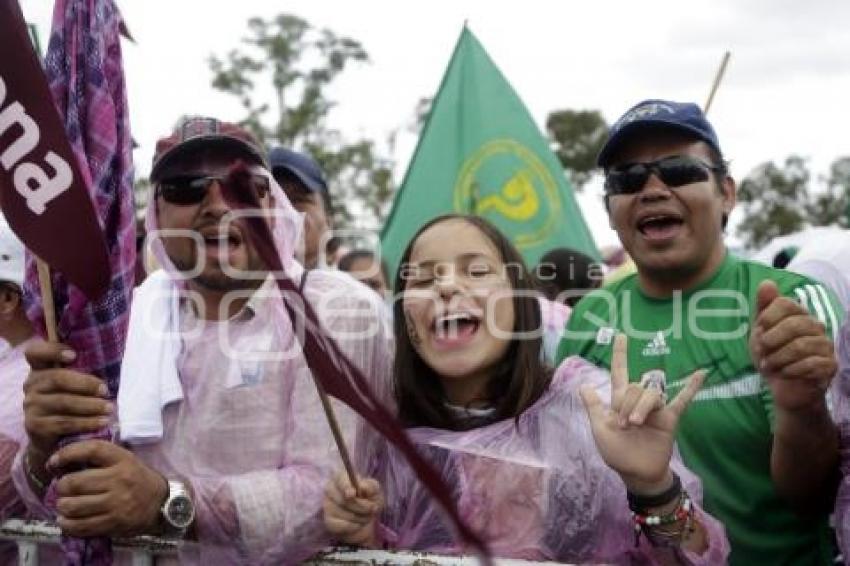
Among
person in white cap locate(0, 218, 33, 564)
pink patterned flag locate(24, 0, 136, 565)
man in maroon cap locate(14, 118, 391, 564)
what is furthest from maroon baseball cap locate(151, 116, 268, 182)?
person in white cap locate(0, 218, 33, 564)

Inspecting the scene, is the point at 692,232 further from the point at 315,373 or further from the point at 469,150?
the point at 469,150

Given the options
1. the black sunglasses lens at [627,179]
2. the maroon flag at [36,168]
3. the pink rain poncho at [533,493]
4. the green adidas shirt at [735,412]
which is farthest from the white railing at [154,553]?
the black sunglasses lens at [627,179]

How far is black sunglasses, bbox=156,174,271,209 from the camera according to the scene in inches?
80.0

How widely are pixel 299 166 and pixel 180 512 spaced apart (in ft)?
7.05

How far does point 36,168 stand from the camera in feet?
5.05

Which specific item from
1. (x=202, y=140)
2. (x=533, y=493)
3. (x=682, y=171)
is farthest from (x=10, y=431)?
(x=682, y=171)

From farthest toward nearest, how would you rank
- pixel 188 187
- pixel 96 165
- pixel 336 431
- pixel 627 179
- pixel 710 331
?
pixel 627 179 → pixel 710 331 → pixel 188 187 → pixel 96 165 → pixel 336 431

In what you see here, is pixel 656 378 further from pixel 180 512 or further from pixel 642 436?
pixel 180 512

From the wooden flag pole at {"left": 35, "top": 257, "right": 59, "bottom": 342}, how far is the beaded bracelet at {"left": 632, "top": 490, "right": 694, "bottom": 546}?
1.05 meters

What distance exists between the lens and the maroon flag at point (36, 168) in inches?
59.3

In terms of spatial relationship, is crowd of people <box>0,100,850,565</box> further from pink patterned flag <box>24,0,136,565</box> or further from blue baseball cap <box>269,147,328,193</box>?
blue baseball cap <box>269,147,328,193</box>

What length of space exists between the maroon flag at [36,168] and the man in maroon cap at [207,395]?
7.8 inches

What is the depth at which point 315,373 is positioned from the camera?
58.2 inches

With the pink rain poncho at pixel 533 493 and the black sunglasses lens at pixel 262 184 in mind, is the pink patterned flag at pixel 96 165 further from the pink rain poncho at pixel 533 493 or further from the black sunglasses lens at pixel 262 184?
the pink rain poncho at pixel 533 493
